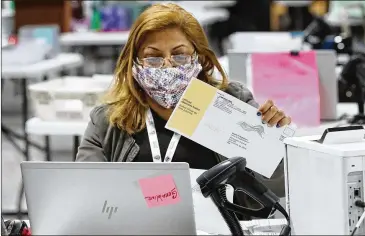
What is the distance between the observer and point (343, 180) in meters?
1.84

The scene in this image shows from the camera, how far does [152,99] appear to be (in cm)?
288

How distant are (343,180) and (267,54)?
6.52 feet

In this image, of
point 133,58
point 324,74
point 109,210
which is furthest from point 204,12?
point 109,210

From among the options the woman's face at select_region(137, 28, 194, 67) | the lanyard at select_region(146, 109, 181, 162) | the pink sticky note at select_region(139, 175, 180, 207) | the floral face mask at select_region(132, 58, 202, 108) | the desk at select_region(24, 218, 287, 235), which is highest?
the woman's face at select_region(137, 28, 194, 67)

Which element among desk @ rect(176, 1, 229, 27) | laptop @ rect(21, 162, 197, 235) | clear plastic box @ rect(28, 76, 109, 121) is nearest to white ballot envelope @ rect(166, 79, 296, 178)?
laptop @ rect(21, 162, 197, 235)

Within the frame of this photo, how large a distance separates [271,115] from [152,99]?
1.82ft

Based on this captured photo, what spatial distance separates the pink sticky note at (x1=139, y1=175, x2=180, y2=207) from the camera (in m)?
1.88

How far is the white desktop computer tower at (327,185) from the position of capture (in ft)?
6.04

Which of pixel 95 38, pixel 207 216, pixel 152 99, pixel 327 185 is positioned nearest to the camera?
pixel 327 185

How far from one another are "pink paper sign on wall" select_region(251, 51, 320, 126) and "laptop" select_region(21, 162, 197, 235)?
6.23ft

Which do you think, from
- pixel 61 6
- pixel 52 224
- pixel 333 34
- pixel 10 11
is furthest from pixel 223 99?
pixel 10 11

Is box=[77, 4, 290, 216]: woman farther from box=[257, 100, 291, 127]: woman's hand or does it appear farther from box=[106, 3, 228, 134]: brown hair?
box=[257, 100, 291, 127]: woman's hand

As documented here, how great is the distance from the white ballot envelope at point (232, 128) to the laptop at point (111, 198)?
0.58 meters

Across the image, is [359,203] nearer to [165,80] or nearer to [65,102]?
[165,80]
